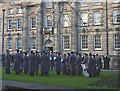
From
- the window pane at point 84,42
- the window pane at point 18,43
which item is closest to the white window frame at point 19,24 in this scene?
the window pane at point 18,43

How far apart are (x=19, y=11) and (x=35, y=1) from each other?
4030 millimetres

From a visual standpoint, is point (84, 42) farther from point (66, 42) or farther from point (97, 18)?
point (97, 18)

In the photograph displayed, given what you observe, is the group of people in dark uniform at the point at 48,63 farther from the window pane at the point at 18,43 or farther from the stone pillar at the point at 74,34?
the window pane at the point at 18,43

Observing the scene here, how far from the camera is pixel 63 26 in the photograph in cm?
3161

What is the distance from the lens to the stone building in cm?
2836

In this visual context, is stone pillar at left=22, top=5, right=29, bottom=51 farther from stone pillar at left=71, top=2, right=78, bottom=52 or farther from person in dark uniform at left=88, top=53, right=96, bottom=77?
person in dark uniform at left=88, top=53, right=96, bottom=77

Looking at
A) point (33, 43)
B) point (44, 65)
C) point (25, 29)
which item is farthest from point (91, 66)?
point (25, 29)

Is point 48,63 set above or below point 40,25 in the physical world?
below

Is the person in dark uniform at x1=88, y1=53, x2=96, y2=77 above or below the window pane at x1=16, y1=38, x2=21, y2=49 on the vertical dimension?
below

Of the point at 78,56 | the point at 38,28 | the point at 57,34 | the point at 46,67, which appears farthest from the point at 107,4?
the point at 46,67

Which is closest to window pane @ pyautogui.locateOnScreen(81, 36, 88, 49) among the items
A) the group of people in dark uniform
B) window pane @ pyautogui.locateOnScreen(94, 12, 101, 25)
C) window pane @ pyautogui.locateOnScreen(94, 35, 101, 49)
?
window pane @ pyautogui.locateOnScreen(94, 35, 101, 49)

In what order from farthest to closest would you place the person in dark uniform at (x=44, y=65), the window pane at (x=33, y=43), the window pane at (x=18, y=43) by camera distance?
the window pane at (x=18, y=43) → the window pane at (x=33, y=43) → the person in dark uniform at (x=44, y=65)

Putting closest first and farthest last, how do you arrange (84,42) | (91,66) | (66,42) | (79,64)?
(91,66) → (79,64) → (84,42) → (66,42)

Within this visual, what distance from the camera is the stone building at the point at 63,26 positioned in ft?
93.0
